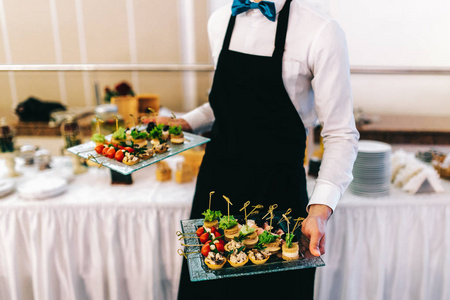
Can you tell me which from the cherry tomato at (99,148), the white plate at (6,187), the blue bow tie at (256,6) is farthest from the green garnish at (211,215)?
the white plate at (6,187)

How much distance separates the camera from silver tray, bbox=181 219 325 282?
1.05 meters

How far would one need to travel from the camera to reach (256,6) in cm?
130

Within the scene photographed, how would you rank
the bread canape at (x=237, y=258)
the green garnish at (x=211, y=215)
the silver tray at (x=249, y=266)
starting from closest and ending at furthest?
the silver tray at (x=249, y=266), the bread canape at (x=237, y=258), the green garnish at (x=211, y=215)

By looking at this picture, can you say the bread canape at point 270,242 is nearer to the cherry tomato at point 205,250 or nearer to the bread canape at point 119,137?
the cherry tomato at point 205,250

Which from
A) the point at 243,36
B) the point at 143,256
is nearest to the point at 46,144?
the point at 143,256

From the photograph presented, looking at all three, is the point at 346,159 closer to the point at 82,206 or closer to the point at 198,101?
the point at 82,206

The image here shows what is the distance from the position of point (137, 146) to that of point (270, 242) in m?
0.66

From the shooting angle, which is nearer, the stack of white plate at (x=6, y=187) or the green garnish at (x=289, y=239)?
the green garnish at (x=289, y=239)

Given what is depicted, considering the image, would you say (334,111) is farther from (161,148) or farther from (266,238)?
(161,148)

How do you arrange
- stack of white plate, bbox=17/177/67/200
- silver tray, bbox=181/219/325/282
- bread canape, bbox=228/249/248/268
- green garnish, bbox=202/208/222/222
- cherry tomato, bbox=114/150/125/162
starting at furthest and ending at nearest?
stack of white plate, bbox=17/177/67/200 → cherry tomato, bbox=114/150/125/162 → green garnish, bbox=202/208/222/222 → bread canape, bbox=228/249/248/268 → silver tray, bbox=181/219/325/282

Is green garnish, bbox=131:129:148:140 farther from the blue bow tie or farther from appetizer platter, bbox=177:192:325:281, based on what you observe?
the blue bow tie

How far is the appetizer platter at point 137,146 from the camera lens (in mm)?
1363

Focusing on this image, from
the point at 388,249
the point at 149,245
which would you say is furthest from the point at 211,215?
the point at 388,249

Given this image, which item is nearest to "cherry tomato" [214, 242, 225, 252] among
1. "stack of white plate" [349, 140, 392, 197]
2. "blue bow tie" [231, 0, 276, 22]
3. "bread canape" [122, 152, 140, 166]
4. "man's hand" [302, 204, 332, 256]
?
"man's hand" [302, 204, 332, 256]
